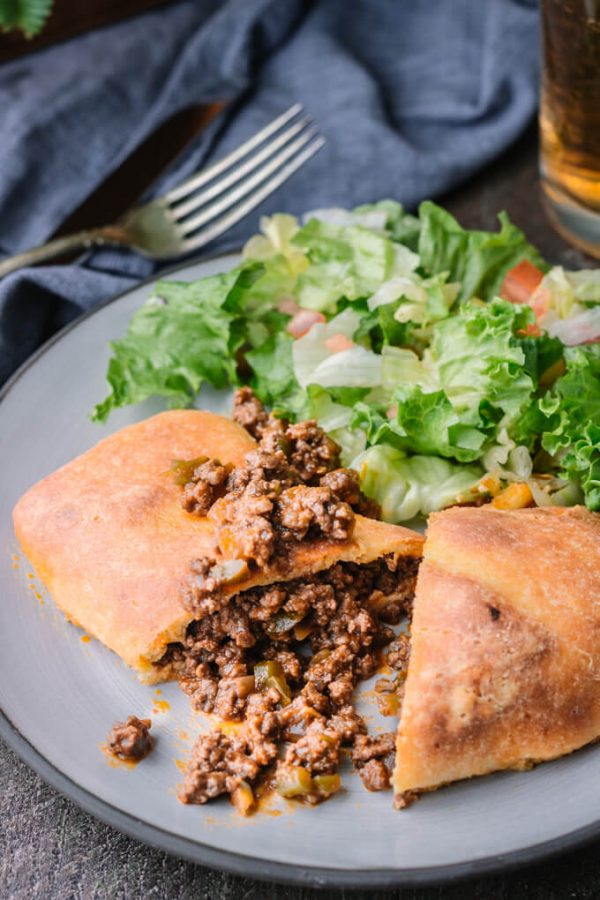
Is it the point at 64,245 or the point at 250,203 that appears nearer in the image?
the point at 64,245

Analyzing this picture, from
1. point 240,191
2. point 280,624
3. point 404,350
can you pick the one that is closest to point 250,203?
point 240,191

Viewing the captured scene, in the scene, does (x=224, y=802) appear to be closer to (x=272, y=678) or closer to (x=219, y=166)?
(x=272, y=678)

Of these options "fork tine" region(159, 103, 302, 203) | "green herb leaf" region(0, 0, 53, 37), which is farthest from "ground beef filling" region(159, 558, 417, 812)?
"green herb leaf" region(0, 0, 53, 37)

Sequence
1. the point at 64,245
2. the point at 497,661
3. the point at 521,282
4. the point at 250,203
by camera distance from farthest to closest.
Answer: the point at 250,203, the point at 64,245, the point at 521,282, the point at 497,661

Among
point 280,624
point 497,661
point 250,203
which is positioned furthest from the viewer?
point 250,203

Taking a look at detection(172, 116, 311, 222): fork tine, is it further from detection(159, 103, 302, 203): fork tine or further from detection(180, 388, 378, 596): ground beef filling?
detection(180, 388, 378, 596): ground beef filling

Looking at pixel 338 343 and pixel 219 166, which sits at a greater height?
pixel 219 166
